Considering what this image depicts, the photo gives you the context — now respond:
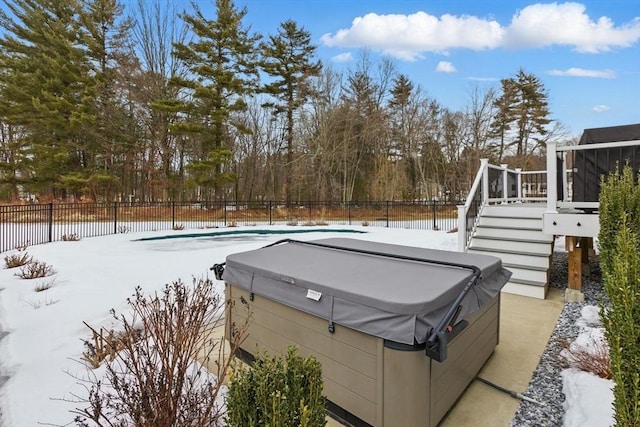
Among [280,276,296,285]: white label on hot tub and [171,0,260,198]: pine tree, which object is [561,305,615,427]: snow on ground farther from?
[171,0,260,198]: pine tree

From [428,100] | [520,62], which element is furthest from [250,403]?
[520,62]

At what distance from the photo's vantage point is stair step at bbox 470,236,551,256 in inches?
203

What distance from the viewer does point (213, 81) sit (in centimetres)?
1647

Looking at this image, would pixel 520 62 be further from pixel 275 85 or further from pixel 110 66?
pixel 110 66

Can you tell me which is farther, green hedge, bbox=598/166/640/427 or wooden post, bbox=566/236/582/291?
wooden post, bbox=566/236/582/291

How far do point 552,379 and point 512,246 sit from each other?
3.09m

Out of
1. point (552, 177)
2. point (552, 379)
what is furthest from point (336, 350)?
point (552, 177)

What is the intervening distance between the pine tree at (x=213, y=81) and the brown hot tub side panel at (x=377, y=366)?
48.7 feet

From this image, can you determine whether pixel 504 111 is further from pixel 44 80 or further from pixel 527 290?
pixel 44 80

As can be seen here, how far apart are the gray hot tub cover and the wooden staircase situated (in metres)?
2.36

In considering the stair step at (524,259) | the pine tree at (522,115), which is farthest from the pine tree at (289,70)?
the stair step at (524,259)

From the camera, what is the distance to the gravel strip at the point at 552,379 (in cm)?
227

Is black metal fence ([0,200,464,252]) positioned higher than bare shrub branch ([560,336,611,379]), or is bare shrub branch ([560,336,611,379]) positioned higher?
black metal fence ([0,200,464,252])

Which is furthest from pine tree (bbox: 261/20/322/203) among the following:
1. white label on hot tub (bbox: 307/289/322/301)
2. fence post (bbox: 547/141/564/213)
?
white label on hot tub (bbox: 307/289/322/301)
